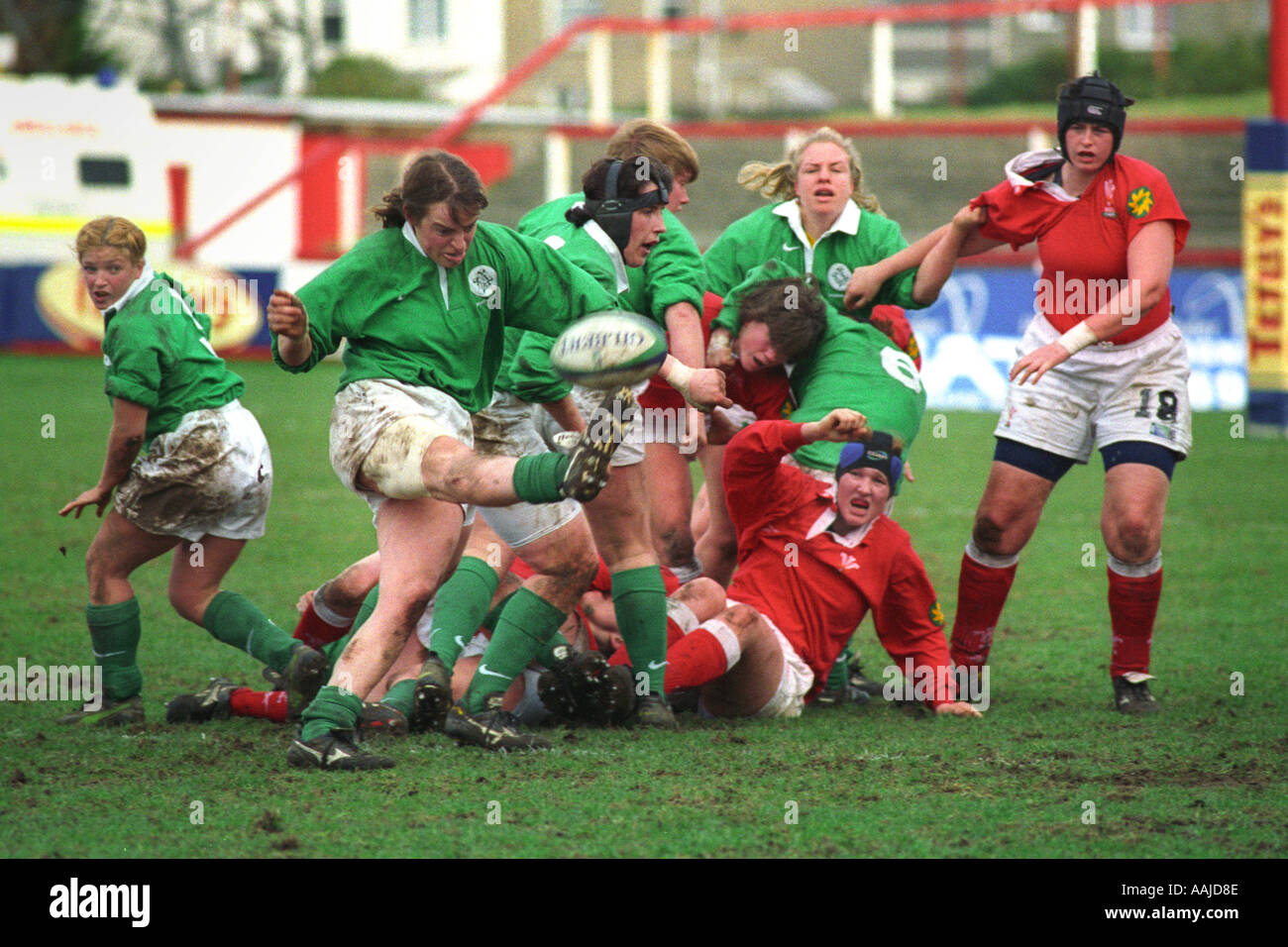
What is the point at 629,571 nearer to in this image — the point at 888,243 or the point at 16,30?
the point at 888,243

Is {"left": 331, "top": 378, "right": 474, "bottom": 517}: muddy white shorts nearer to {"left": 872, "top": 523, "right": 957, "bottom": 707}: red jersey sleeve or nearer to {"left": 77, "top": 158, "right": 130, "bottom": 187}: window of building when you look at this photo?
{"left": 872, "top": 523, "right": 957, "bottom": 707}: red jersey sleeve

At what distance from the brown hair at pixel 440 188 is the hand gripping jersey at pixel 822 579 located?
1264mm

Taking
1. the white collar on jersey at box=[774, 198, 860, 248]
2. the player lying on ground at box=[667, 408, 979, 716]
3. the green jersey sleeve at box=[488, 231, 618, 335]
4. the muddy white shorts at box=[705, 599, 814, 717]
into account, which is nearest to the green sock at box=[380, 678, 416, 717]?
the player lying on ground at box=[667, 408, 979, 716]

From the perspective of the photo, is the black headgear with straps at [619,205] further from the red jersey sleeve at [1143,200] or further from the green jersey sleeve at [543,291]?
the red jersey sleeve at [1143,200]

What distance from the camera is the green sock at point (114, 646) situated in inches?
214

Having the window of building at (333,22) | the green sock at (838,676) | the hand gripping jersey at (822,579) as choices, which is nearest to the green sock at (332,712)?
the hand gripping jersey at (822,579)

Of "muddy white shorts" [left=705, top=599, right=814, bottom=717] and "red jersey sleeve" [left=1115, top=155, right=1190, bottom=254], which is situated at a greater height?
"red jersey sleeve" [left=1115, top=155, right=1190, bottom=254]

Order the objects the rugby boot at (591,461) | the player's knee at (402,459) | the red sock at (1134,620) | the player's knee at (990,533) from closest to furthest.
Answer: the rugby boot at (591,461) → the player's knee at (402,459) → the red sock at (1134,620) → the player's knee at (990,533)

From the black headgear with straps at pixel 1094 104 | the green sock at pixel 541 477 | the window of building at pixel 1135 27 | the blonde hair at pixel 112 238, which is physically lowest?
the green sock at pixel 541 477

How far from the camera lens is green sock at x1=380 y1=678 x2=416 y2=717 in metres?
5.04

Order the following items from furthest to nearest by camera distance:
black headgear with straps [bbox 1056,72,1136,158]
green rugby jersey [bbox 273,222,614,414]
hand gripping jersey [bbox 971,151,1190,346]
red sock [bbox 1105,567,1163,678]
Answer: red sock [bbox 1105,567,1163,678] < hand gripping jersey [bbox 971,151,1190,346] < black headgear with straps [bbox 1056,72,1136,158] < green rugby jersey [bbox 273,222,614,414]

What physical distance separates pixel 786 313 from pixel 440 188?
1492mm

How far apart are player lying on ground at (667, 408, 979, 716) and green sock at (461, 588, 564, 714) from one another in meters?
0.54
